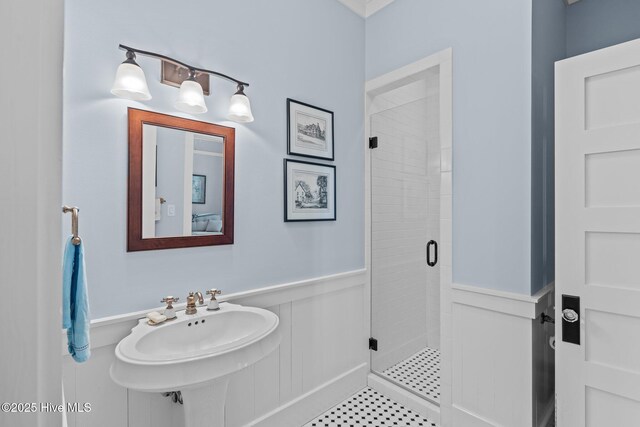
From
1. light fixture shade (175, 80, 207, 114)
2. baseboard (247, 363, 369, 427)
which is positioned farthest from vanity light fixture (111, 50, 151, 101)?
baseboard (247, 363, 369, 427)

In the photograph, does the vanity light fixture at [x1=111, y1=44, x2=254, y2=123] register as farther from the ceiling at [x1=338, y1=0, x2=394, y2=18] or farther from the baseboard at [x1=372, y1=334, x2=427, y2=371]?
the baseboard at [x1=372, y1=334, x2=427, y2=371]

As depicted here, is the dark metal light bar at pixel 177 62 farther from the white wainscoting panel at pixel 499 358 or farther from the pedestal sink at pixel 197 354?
the white wainscoting panel at pixel 499 358

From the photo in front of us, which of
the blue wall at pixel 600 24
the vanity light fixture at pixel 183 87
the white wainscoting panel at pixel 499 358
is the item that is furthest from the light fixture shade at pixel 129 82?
the blue wall at pixel 600 24

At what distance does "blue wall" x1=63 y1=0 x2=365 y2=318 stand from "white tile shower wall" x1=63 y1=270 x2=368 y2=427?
109mm

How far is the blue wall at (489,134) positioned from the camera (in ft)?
5.24

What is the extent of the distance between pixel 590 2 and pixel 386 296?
2490mm

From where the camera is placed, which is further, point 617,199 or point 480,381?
point 480,381

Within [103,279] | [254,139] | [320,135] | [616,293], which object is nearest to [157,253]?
[103,279]

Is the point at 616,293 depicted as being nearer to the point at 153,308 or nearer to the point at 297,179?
the point at 297,179

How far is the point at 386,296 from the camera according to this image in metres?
2.49

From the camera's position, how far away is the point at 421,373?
95.8 inches

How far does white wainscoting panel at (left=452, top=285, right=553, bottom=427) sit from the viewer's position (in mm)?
1586

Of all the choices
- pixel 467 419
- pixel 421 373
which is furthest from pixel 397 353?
pixel 467 419

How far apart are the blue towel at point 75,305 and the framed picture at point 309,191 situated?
1091 mm
